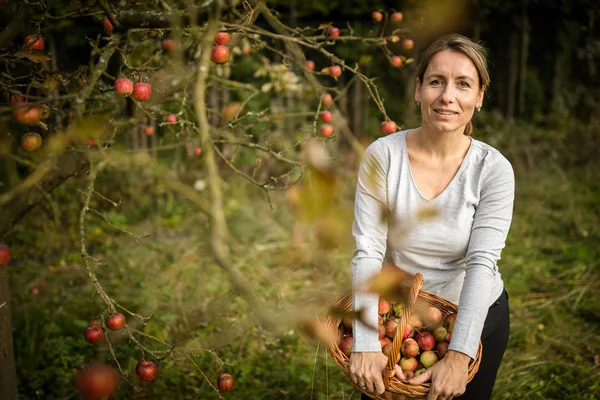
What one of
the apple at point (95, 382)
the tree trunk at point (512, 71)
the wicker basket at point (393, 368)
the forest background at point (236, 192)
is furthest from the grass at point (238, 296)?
the tree trunk at point (512, 71)

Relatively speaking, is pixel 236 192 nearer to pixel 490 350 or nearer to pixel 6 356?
pixel 6 356

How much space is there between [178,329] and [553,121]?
4.72 meters

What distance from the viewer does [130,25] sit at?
1.28 metres

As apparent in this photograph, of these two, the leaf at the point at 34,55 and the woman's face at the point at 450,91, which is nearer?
→ the leaf at the point at 34,55

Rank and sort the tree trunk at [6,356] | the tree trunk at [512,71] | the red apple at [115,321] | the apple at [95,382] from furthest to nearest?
the tree trunk at [512,71]
the tree trunk at [6,356]
the red apple at [115,321]
the apple at [95,382]

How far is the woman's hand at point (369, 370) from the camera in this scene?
145 centimetres

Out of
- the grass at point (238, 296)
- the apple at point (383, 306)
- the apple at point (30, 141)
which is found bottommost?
A: the grass at point (238, 296)

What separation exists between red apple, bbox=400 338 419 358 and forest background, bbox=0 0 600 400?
355mm

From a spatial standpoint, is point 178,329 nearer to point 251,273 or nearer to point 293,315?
point 251,273

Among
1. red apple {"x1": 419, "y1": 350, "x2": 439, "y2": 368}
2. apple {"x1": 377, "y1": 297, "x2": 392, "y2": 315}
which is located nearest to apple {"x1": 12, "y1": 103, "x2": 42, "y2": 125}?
apple {"x1": 377, "y1": 297, "x2": 392, "y2": 315}

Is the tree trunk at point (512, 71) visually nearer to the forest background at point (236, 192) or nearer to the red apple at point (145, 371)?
the forest background at point (236, 192)

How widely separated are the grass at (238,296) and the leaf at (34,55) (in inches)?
24.6

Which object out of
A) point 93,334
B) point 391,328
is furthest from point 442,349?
point 93,334

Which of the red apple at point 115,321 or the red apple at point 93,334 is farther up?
the red apple at point 115,321
